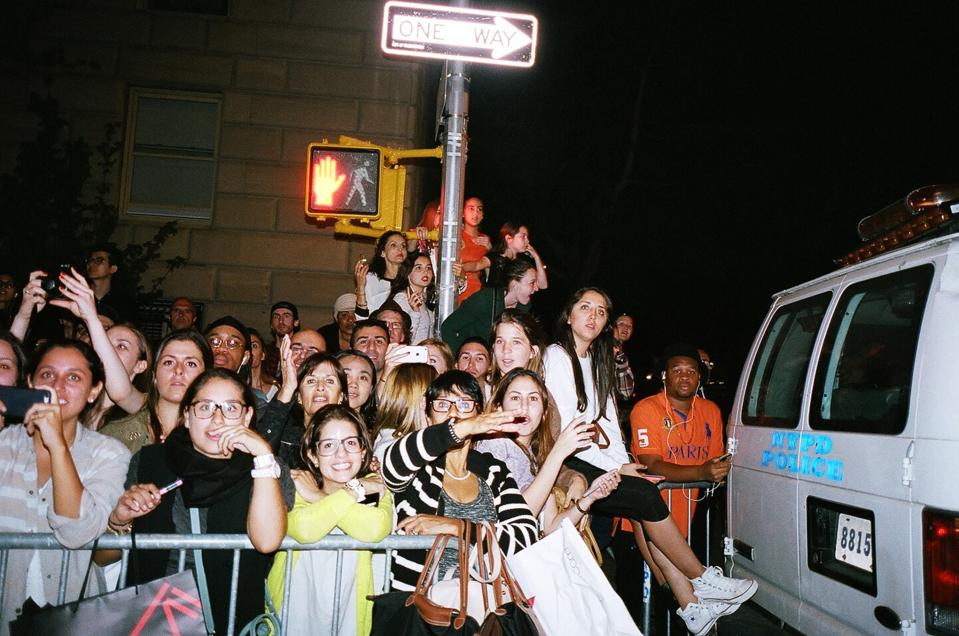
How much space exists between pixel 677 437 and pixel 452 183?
9.82 ft

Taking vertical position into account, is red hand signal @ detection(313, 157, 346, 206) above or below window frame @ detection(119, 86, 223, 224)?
below

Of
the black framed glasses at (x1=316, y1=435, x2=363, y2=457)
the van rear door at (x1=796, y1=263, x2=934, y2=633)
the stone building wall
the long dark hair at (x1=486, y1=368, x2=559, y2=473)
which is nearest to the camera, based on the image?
the van rear door at (x1=796, y1=263, x2=934, y2=633)

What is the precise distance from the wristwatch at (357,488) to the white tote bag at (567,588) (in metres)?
0.82

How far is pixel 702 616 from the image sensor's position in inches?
187

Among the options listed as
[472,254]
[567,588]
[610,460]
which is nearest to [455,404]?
[567,588]

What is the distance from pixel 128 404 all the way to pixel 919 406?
421 cm

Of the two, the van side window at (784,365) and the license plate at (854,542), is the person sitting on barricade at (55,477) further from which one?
the van side window at (784,365)

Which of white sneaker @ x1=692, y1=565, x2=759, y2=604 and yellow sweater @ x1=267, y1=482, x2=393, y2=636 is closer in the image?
yellow sweater @ x1=267, y1=482, x2=393, y2=636

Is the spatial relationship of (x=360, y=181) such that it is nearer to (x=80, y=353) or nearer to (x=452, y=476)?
(x=80, y=353)

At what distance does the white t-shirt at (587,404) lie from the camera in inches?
209

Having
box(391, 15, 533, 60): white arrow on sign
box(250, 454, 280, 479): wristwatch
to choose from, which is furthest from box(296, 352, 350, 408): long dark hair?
box(391, 15, 533, 60): white arrow on sign

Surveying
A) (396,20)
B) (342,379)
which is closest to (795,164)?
(396,20)

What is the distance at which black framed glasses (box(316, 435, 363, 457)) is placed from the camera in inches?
147

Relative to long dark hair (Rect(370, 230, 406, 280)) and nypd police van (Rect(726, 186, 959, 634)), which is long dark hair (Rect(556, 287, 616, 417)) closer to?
nypd police van (Rect(726, 186, 959, 634))
